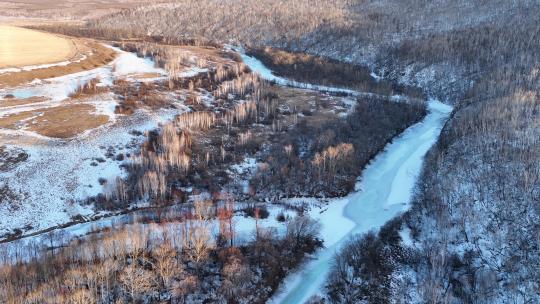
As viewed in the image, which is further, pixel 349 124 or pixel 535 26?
pixel 535 26

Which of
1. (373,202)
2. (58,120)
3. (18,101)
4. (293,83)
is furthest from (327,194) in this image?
(293,83)

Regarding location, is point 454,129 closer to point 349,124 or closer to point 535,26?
point 349,124

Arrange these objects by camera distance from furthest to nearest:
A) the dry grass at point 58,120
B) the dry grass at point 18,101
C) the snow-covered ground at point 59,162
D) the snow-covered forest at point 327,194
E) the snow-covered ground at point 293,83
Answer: the snow-covered ground at point 293,83
the dry grass at point 18,101
the dry grass at point 58,120
the snow-covered ground at point 59,162
the snow-covered forest at point 327,194

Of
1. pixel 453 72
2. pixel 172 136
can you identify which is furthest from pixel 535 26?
pixel 172 136

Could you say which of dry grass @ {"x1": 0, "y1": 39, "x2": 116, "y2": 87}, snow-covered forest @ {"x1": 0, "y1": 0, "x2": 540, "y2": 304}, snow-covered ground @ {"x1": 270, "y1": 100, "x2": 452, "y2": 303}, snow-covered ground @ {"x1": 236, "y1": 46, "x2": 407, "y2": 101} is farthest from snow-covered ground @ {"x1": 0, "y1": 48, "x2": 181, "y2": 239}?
snow-covered ground @ {"x1": 236, "y1": 46, "x2": 407, "y2": 101}

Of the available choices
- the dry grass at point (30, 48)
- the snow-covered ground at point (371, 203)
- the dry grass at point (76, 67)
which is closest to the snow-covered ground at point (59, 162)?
the dry grass at point (76, 67)

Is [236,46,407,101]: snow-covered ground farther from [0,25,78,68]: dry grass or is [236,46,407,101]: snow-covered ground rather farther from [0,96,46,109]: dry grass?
[0,96,46,109]: dry grass

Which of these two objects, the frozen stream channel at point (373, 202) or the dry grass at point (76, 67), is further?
the dry grass at point (76, 67)

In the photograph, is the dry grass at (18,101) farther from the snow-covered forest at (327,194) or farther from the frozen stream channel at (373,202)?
the frozen stream channel at (373,202)
